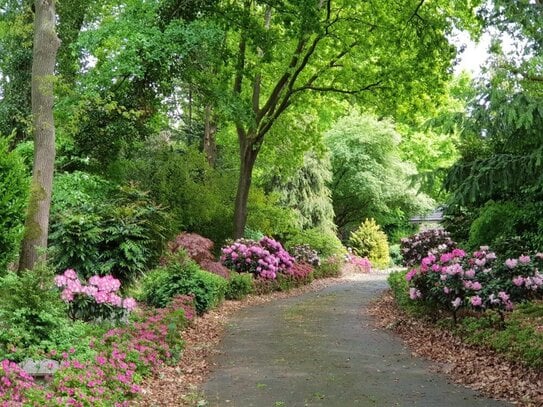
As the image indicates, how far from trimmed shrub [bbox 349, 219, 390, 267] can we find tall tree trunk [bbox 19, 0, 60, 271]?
74.4 ft

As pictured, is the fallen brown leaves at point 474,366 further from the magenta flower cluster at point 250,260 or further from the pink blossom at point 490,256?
the magenta flower cluster at point 250,260

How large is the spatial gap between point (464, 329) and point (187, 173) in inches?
422

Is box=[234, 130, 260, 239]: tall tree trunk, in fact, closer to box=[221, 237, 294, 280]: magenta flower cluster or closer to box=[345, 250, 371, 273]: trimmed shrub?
box=[221, 237, 294, 280]: magenta flower cluster

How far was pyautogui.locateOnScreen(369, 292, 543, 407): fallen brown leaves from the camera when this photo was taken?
6.19 meters

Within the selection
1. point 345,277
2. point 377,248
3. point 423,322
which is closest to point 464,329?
point 423,322

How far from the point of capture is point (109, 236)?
10000 mm

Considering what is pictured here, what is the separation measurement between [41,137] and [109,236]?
1.94 metres

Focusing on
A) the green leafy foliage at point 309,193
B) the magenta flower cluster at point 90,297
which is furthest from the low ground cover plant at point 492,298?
the green leafy foliage at point 309,193

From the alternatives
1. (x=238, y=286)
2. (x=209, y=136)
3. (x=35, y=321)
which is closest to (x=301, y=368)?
(x=35, y=321)

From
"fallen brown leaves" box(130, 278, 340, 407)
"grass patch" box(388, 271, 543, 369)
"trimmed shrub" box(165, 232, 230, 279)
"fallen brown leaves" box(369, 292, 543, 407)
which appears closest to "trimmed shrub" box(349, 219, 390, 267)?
"trimmed shrub" box(165, 232, 230, 279)

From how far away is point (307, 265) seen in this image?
1984cm

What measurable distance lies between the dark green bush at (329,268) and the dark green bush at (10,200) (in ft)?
44.1

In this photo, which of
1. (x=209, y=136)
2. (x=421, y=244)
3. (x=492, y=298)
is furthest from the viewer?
(x=209, y=136)

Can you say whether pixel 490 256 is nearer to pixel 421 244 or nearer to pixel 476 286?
pixel 476 286
